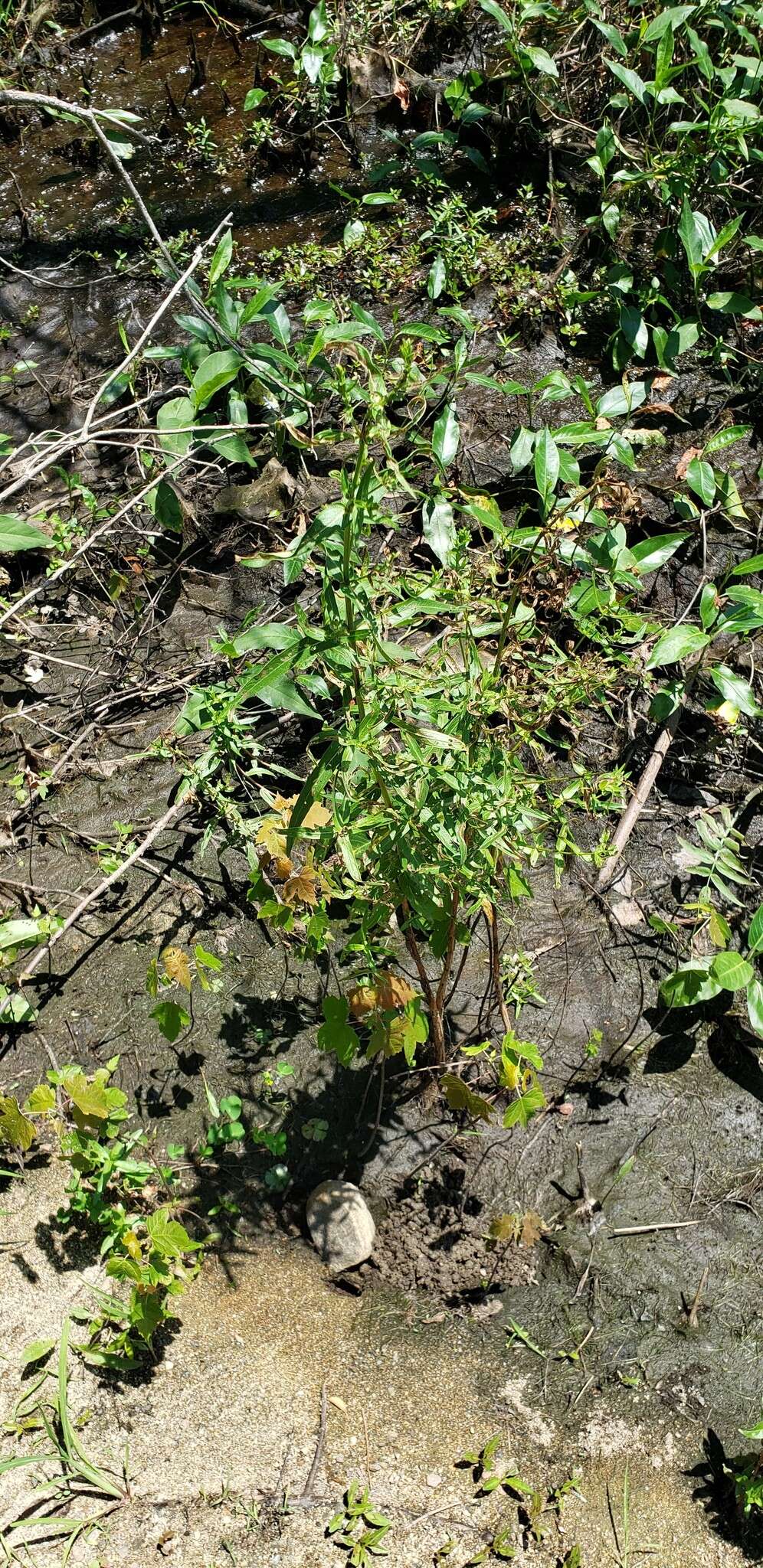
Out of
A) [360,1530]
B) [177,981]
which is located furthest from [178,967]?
[360,1530]

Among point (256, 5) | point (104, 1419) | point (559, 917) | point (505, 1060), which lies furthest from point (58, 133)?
point (104, 1419)

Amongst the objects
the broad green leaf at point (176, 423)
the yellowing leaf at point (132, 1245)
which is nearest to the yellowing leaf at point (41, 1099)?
the yellowing leaf at point (132, 1245)

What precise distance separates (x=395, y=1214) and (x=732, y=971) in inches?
34.6

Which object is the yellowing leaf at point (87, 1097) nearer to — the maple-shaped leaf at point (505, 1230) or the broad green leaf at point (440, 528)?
the maple-shaped leaf at point (505, 1230)

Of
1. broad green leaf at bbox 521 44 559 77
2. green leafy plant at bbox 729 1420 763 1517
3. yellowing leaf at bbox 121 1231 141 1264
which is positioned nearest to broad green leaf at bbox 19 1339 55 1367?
yellowing leaf at bbox 121 1231 141 1264

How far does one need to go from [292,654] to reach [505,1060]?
919 millimetres

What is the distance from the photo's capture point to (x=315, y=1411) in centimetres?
209

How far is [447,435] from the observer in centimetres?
281

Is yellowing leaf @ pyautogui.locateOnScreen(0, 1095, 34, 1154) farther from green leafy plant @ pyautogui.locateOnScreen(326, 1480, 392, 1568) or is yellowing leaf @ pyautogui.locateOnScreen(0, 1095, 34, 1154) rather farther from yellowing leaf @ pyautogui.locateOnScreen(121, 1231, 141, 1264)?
green leafy plant @ pyautogui.locateOnScreen(326, 1480, 392, 1568)

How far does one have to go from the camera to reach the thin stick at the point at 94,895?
8.62 feet

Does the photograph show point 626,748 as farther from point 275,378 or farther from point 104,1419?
point 104,1419

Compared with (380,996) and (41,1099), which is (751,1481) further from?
(41,1099)

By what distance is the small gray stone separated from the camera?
2.25 metres

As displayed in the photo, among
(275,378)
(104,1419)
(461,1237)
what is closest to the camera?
(104,1419)
